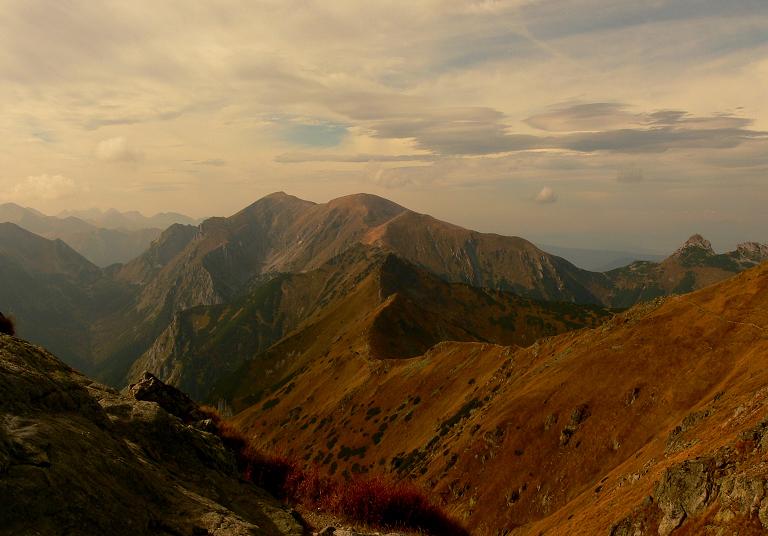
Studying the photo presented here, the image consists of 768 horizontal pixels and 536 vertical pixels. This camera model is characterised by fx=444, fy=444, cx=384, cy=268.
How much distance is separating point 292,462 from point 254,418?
170290mm

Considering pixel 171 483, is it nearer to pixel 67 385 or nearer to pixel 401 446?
pixel 67 385

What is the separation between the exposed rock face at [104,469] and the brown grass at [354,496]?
6.34 ft

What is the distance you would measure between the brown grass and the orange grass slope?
9.51 m

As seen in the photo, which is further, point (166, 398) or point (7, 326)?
point (166, 398)

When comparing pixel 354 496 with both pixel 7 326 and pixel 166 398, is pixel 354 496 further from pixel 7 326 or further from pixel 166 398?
pixel 7 326

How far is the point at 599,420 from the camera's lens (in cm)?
5584

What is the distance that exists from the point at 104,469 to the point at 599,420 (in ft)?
191


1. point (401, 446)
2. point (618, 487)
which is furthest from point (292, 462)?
point (401, 446)

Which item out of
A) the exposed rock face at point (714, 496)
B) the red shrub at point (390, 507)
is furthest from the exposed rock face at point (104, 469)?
the exposed rock face at point (714, 496)

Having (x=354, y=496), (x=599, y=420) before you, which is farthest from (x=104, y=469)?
(x=599, y=420)

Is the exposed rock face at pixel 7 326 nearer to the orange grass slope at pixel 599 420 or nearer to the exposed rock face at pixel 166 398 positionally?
the exposed rock face at pixel 166 398

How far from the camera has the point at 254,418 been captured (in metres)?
175

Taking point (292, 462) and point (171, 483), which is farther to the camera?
point (292, 462)

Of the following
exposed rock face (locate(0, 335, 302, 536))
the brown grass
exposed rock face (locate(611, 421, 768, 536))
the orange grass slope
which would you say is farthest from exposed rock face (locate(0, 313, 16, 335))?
exposed rock face (locate(611, 421, 768, 536))
